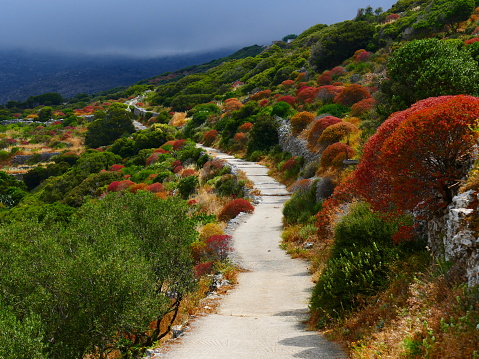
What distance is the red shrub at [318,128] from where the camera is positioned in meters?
23.1

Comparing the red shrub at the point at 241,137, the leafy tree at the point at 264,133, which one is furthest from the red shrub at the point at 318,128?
the red shrub at the point at 241,137

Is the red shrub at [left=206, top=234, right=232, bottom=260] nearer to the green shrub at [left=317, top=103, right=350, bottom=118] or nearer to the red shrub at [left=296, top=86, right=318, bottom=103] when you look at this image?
the green shrub at [left=317, top=103, right=350, bottom=118]

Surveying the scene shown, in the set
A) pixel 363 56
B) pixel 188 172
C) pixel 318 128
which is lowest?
pixel 188 172

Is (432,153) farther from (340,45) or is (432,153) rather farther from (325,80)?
(340,45)

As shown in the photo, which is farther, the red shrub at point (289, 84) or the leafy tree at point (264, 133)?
the red shrub at point (289, 84)

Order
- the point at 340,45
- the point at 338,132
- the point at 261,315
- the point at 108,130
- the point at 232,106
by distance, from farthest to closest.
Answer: the point at 108,130, the point at 232,106, the point at 340,45, the point at 338,132, the point at 261,315

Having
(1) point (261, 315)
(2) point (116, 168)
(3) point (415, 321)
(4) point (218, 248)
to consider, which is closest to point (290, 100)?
(2) point (116, 168)

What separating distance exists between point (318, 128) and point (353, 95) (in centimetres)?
581

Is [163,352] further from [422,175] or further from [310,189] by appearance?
[310,189]

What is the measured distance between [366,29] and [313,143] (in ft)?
92.0

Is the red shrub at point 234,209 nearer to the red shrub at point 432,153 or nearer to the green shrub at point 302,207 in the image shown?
A: the green shrub at point 302,207

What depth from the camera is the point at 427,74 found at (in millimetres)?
14500

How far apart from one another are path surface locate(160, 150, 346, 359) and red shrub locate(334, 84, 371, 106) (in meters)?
13.8

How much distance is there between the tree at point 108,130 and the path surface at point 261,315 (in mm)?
42903
